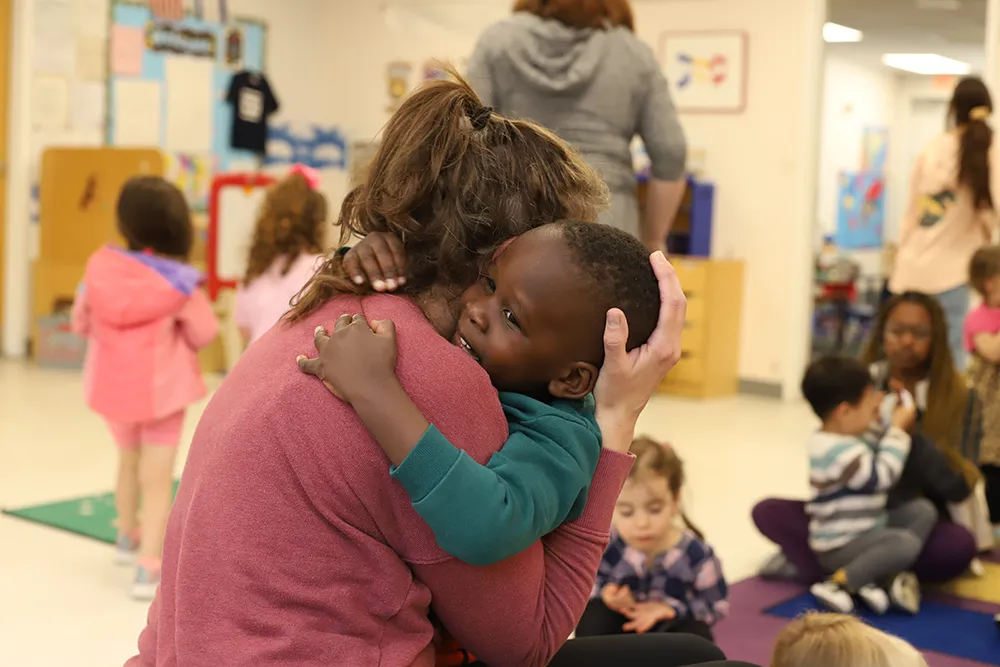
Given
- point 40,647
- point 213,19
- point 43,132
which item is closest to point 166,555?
point 40,647

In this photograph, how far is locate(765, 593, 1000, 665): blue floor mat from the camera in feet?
9.26

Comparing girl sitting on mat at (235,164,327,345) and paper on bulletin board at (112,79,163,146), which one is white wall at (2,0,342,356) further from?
girl sitting on mat at (235,164,327,345)

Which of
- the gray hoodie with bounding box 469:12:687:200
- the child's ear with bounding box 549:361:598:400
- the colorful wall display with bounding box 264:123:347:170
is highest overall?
the colorful wall display with bounding box 264:123:347:170

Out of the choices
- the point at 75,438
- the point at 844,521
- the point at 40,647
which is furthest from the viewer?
the point at 75,438

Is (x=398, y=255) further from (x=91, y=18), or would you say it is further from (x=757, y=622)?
(x=91, y=18)

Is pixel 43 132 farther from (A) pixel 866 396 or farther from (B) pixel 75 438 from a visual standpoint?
(A) pixel 866 396

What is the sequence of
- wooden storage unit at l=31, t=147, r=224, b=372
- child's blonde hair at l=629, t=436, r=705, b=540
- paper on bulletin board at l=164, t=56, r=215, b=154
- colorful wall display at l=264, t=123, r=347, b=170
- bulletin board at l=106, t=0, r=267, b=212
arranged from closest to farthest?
1. child's blonde hair at l=629, t=436, r=705, b=540
2. wooden storage unit at l=31, t=147, r=224, b=372
3. bulletin board at l=106, t=0, r=267, b=212
4. paper on bulletin board at l=164, t=56, r=215, b=154
5. colorful wall display at l=264, t=123, r=347, b=170

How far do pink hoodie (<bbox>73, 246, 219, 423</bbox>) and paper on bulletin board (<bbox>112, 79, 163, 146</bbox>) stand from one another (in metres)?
4.13

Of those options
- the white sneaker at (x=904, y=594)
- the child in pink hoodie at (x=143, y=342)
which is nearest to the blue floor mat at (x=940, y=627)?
the white sneaker at (x=904, y=594)

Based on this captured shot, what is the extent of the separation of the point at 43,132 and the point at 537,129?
625cm

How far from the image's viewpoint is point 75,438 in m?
4.86

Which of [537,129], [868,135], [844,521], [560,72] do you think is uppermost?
[868,135]

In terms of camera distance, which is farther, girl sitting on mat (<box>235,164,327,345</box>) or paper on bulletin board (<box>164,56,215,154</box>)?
paper on bulletin board (<box>164,56,215,154</box>)

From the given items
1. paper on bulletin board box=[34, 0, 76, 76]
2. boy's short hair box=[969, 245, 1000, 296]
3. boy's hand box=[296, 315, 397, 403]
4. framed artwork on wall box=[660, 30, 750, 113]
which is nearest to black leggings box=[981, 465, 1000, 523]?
boy's short hair box=[969, 245, 1000, 296]
